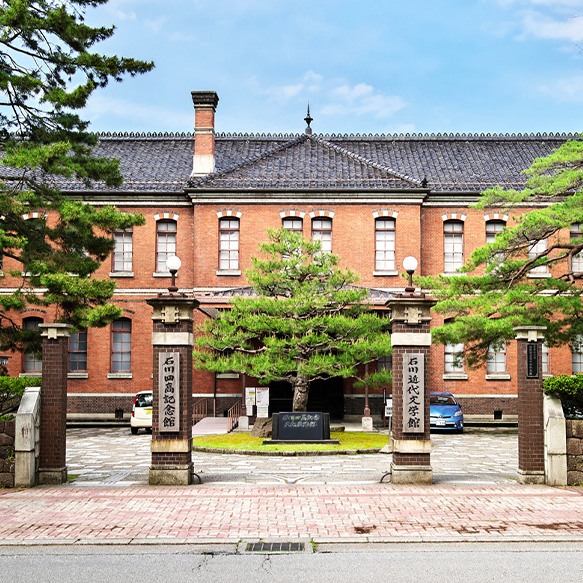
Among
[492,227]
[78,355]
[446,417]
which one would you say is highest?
[492,227]

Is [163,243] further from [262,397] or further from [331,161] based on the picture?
[262,397]

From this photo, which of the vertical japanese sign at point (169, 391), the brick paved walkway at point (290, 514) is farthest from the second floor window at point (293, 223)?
the brick paved walkway at point (290, 514)

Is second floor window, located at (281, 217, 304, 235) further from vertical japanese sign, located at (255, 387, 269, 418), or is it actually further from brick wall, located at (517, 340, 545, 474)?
brick wall, located at (517, 340, 545, 474)

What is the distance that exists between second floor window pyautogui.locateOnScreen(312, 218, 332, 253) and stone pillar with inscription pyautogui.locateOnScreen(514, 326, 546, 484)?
1697cm

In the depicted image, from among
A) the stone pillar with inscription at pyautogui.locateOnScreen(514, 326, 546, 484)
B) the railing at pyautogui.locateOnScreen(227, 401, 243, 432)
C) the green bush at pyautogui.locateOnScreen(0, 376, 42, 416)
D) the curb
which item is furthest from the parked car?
the stone pillar with inscription at pyautogui.locateOnScreen(514, 326, 546, 484)

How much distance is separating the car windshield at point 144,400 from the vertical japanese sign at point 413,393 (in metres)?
13.2

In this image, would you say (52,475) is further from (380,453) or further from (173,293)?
(380,453)

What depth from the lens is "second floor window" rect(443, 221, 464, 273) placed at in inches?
1172

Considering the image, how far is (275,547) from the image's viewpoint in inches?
326

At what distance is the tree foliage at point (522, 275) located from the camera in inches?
738

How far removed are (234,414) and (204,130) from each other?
12.3 metres

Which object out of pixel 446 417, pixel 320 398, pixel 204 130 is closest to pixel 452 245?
pixel 320 398

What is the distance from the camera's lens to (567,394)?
12.3 m

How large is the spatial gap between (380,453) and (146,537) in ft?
32.6
